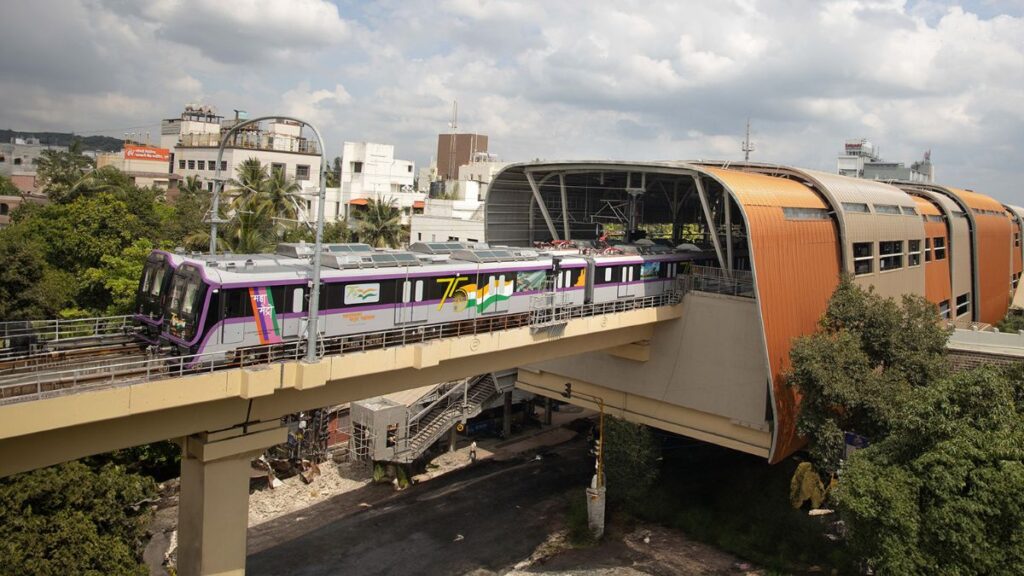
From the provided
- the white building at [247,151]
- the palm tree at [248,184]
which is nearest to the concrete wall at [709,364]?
the palm tree at [248,184]

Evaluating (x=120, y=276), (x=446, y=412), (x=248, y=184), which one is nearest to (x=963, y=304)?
(x=446, y=412)

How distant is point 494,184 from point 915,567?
27.3m

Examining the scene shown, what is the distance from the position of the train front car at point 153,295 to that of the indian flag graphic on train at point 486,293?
9.16 metres

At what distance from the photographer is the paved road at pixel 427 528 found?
28.8 m

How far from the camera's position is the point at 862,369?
27.9 m

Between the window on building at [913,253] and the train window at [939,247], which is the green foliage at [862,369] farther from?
the train window at [939,247]

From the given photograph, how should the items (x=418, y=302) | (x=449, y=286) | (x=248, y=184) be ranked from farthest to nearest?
(x=248, y=184)
(x=449, y=286)
(x=418, y=302)

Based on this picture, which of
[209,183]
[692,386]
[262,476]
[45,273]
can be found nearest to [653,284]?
[692,386]

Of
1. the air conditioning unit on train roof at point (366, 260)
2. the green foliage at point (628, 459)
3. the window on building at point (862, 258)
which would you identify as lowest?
the green foliage at point (628, 459)

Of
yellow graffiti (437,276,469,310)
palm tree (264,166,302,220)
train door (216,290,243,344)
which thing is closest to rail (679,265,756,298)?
yellow graffiti (437,276,469,310)

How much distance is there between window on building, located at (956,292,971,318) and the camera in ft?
178

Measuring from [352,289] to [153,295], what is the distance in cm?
548

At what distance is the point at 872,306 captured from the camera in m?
30.0

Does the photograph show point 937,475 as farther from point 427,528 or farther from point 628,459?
point 427,528
